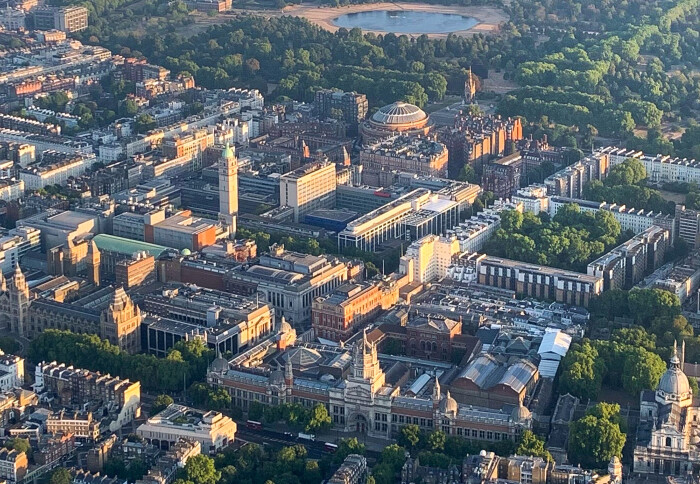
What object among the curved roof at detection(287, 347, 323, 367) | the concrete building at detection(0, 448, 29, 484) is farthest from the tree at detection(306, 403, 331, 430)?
the concrete building at detection(0, 448, 29, 484)

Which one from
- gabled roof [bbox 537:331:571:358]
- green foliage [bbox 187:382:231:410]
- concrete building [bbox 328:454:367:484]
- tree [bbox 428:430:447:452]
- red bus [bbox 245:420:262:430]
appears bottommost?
red bus [bbox 245:420:262:430]

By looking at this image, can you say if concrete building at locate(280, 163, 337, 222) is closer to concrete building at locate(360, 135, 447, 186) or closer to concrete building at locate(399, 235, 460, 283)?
concrete building at locate(360, 135, 447, 186)

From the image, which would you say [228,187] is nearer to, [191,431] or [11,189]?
[11,189]

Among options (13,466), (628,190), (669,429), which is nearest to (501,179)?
(628,190)

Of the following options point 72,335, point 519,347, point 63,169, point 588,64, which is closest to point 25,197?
point 63,169

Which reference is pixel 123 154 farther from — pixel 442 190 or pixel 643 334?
pixel 643 334

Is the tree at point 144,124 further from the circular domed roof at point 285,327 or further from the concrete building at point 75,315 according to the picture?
the circular domed roof at point 285,327
